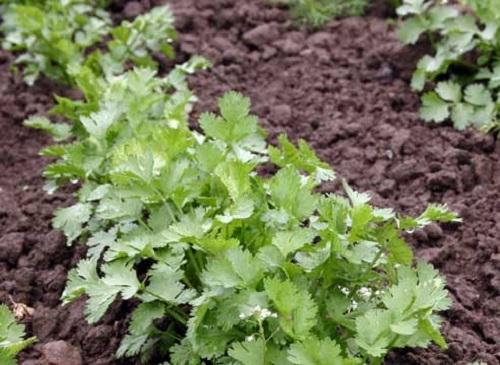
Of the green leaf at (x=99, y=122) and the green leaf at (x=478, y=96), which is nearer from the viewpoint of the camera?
the green leaf at (x=99, y=122)

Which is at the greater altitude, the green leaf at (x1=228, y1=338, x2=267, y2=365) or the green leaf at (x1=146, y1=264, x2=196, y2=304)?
the green leaf at (x1=146, y1=264, x2=196, y2=304)

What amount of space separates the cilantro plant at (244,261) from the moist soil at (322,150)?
252 mm

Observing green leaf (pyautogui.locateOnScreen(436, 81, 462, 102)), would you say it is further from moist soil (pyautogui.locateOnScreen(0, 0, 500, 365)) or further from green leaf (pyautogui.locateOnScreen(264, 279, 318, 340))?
green leaf (pyautogui.locateOnScreen(264, 279, 318, 340))

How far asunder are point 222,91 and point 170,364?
1.61 meters

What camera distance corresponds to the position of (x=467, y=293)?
9.11ft

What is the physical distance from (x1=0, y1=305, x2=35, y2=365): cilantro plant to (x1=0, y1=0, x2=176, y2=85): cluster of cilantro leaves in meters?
1.53

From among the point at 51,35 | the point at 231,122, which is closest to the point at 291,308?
the point at 231,122

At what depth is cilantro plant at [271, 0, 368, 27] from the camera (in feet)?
13.8

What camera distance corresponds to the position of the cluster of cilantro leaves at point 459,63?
3.52 m

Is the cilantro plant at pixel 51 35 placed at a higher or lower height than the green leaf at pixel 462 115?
higher

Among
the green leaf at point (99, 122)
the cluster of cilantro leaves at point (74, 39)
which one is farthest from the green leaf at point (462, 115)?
the green leaf at point (99, 122)

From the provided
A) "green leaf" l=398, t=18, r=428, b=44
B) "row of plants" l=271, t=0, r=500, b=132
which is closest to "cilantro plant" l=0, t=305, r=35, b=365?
"row of plants" l=271, t=0, r=500, b=132

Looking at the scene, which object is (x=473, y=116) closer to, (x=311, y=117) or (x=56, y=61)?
(x=311, y=117)

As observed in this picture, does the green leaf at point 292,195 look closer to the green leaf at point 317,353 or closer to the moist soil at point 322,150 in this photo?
the green leaf at point 317,353
